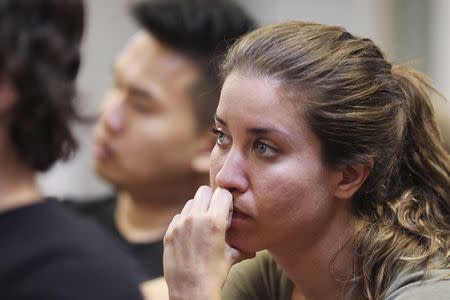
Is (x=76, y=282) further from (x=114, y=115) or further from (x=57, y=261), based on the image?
(x=114, y=115)

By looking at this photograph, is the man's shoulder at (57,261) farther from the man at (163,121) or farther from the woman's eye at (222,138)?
the man at (163,121)

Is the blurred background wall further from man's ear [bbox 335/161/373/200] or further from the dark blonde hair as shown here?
man's ear [bbox 335/161/373/200]

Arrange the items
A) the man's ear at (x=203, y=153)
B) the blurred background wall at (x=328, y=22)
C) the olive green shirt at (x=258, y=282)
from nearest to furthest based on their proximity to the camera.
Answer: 1. the olive green shirt at (x=258, y=282)
2. the man's ear at (x=203, y=153)
3. the blurred background wall at (x=328, y=22)

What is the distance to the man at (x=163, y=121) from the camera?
8.91ft

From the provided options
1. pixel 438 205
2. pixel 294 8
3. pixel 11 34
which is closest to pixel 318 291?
pixel 438 205

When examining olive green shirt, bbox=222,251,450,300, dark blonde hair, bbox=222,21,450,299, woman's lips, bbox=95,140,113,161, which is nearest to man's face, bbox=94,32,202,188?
woman's lips, bbox=95,140,113,161

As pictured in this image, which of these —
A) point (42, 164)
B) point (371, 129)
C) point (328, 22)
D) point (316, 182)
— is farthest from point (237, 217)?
point (328, 22)

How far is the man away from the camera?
8.91 ft

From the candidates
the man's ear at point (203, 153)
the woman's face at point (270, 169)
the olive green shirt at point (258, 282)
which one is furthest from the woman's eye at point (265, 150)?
the man's ear at point (203, 153)

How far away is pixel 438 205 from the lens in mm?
1650

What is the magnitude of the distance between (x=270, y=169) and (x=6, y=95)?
512mm

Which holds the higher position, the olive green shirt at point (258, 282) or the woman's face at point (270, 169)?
the woman's face at point (270, 169)

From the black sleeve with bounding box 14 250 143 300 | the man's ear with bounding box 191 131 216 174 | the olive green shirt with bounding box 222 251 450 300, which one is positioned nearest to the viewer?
the black sleeve with bounding box 14 250 143 300

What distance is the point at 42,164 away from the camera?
1.65 metres
